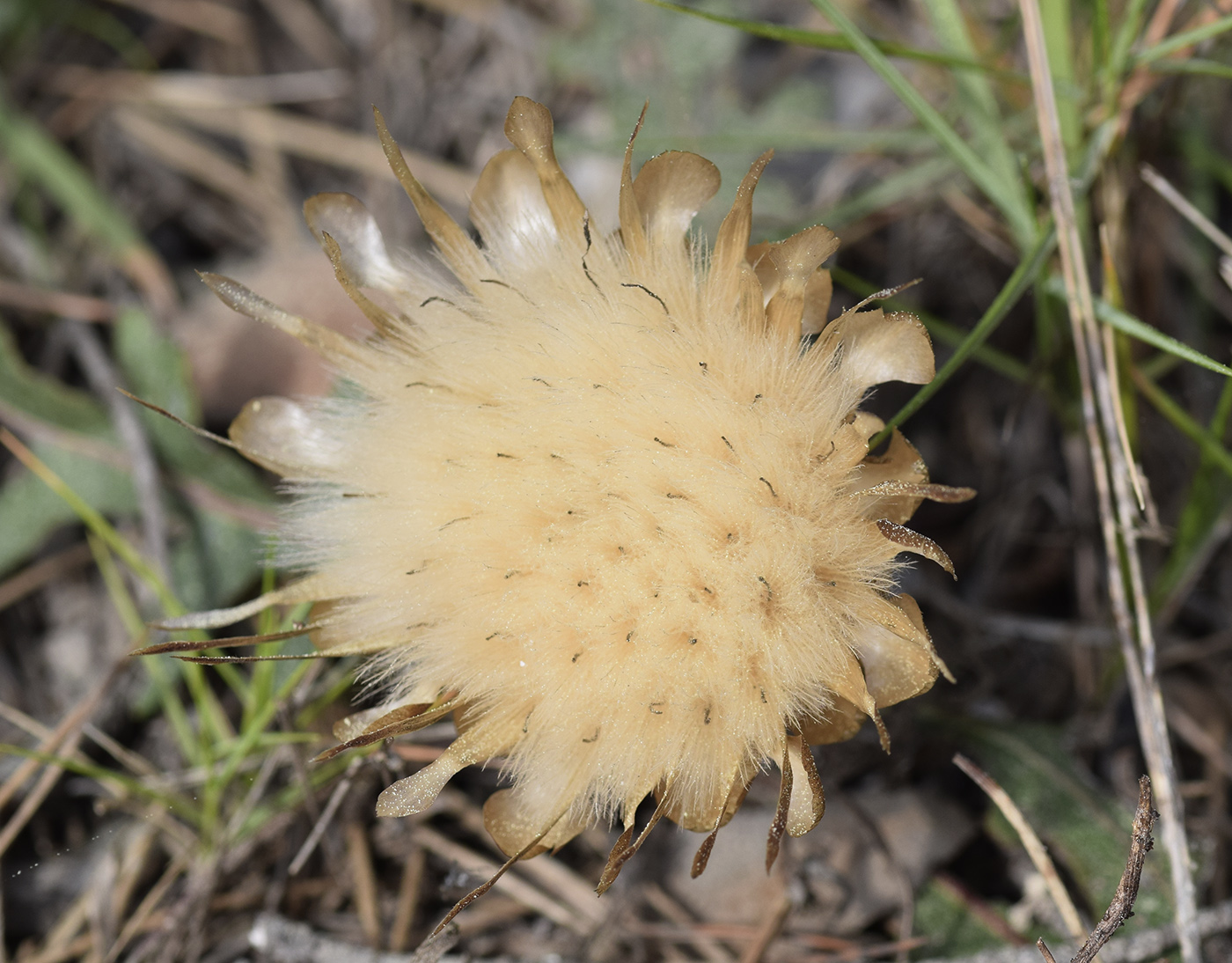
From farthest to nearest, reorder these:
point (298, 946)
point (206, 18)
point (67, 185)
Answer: point (206, 18)
point (67, 185)
point (298, 946)

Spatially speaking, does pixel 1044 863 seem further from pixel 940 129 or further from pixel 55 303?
pixel 55 303

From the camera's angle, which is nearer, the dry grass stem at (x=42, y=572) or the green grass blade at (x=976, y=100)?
the green grass blade at (x=976, y=100)

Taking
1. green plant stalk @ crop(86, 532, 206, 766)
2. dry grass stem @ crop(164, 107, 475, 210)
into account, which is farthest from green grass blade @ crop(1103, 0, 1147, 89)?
green plant stalk @ crop(86, 532, 206, 766)

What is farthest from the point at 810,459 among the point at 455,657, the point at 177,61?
the point at 177,61

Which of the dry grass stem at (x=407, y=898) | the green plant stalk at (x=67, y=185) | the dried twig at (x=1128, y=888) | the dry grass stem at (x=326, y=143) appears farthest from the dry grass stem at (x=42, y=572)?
the dried twig at (x=1128, y=888)

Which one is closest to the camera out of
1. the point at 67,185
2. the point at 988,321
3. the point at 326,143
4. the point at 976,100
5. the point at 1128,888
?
the point at 1128,888

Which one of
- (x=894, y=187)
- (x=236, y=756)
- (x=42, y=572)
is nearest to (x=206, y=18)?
(x=42, y=572)

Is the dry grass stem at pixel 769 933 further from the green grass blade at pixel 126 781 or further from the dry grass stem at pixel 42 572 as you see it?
the dry grass stem at pixel 42 572
